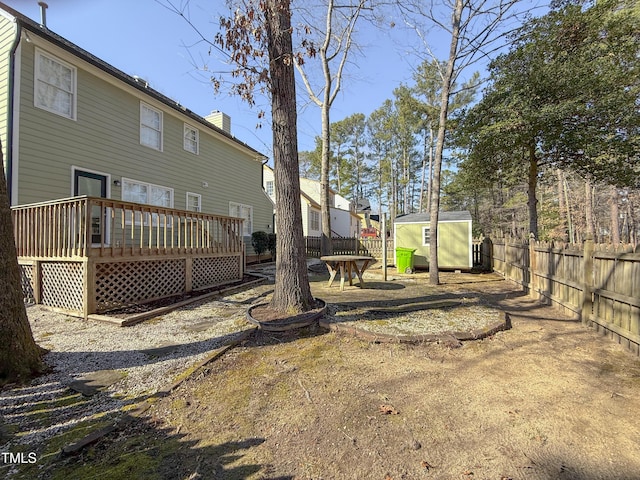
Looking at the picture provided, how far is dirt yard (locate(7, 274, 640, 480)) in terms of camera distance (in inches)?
73.5

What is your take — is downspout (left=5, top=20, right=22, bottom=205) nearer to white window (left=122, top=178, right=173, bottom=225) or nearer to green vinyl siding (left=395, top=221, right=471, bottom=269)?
white window (left=122, top=178, right=173, bottom=225)

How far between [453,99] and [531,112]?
12.6m

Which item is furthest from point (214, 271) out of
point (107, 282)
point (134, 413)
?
point (134, 413)

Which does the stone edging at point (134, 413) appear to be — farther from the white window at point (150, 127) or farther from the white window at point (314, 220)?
the white window at point (314, 220)

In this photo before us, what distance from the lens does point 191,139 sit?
11.3m

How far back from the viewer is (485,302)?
6.29m

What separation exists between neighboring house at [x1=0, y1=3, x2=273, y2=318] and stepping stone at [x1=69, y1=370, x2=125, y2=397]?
2.26 m

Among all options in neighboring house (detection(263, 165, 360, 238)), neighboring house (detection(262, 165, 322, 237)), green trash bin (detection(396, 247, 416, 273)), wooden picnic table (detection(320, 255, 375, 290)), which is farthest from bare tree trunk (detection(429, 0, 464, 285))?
neighboring house (detection(262, 165, 322, 237))

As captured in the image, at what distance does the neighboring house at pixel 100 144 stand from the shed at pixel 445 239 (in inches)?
296

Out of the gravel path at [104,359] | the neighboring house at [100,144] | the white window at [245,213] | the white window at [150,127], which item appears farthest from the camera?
the white window at [245,213]

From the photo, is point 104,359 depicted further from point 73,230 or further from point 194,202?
point 194,202

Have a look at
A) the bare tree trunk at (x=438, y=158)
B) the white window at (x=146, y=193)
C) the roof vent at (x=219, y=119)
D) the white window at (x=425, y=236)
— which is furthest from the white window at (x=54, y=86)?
the white window at (x=425, y=236)

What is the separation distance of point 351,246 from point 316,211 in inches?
223

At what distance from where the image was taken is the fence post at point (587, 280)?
4.67m
